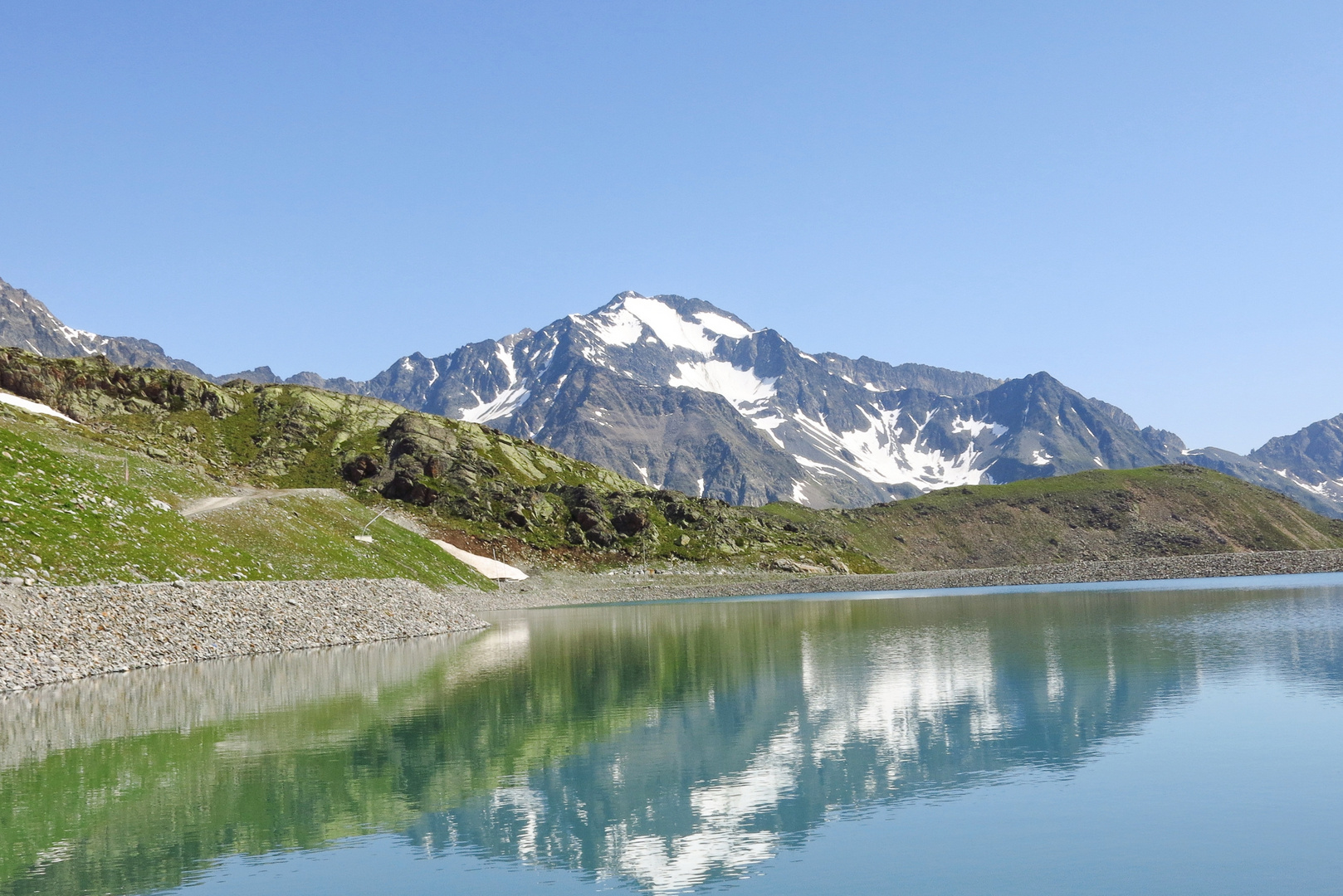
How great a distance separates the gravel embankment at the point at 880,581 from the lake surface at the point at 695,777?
101405mm

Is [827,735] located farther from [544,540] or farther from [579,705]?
[544,540]

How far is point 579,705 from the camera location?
44156 mm

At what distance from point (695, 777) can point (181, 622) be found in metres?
46.6

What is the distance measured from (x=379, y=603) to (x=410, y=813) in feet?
208

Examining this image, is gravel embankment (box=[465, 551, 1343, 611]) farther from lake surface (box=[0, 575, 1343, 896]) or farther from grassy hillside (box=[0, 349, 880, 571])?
lake surface (box=[0, 575, 1343, 896])

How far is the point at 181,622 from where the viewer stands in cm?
6269

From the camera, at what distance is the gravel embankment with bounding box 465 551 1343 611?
16025cm

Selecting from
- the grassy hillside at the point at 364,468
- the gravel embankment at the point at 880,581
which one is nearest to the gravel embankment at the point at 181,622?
the gravel embankment at the point at 880,581

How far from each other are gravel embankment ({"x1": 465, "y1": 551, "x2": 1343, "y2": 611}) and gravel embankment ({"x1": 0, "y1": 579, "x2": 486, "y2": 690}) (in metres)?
64.4

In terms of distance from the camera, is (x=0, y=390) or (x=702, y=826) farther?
(x=0, y=390)

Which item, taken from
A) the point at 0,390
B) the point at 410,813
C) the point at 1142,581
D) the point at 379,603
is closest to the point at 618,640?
the point at 379,603

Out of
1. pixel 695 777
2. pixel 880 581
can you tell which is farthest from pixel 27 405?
pixel 695 777

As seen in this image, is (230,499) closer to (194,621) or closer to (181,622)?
(194,621)

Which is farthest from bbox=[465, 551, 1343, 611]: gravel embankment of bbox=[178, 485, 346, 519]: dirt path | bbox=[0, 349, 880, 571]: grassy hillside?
bbox=[178, 485, 346, 519]: dirt path
